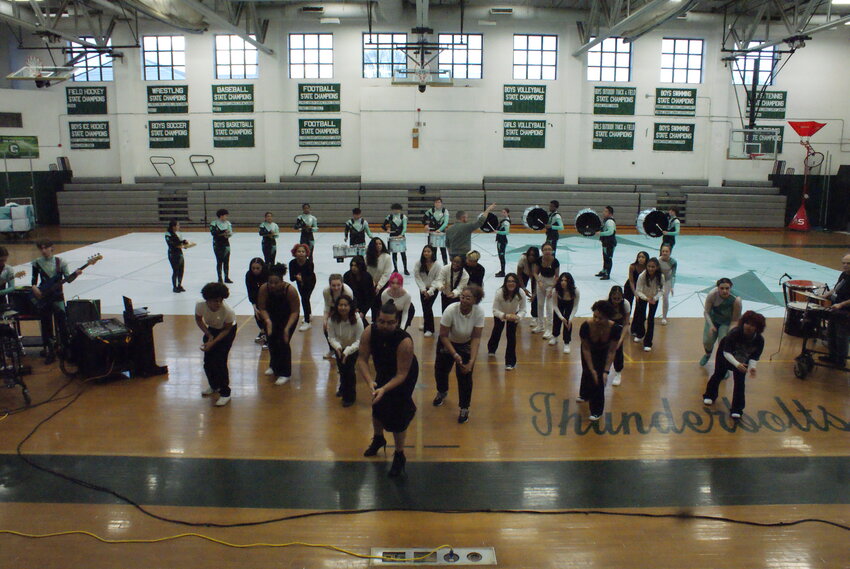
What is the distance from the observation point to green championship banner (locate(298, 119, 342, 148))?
23.3 metres

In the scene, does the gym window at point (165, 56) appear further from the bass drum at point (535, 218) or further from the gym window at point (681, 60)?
the gym window at point (681, 60)

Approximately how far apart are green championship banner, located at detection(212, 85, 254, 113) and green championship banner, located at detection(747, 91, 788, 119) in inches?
703

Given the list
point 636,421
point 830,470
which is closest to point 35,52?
point 636,421

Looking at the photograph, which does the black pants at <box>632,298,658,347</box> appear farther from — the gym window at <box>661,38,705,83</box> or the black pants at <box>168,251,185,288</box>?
→ the gym window at <box>661,38,705,83</box>

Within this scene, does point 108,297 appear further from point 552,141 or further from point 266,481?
point 552,141

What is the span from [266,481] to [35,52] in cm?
2366

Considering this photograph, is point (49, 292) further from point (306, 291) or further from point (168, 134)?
point (168, 134)

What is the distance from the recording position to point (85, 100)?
918 inches

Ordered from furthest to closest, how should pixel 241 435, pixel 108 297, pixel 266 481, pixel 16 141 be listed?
pixel 16 141
pixel 108 297
pixel 241 435
pixel 266 481

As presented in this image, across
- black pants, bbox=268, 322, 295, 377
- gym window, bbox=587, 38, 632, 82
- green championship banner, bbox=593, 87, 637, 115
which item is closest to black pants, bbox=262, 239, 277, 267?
black pants, bbox=268, 322, 295, 377

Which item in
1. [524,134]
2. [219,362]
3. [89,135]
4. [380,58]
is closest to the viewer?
[219,362]

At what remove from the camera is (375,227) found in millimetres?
22375

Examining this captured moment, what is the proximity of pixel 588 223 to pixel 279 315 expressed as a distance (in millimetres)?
7733

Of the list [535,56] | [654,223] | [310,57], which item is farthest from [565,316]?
[310,57]
